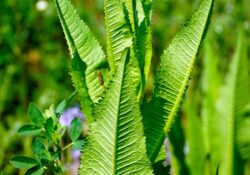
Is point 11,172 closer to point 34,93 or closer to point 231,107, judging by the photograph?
point 34,93

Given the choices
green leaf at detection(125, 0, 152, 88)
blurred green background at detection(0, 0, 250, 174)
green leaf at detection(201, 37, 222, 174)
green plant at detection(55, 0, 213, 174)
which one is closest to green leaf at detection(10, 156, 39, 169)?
green plant at detection(55, 0, 213, 174)

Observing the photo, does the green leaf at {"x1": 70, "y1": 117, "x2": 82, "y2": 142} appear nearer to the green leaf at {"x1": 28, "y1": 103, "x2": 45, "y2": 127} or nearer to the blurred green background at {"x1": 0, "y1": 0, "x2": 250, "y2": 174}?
the green leaf at {"x1": 28, "y1": 103, "x2": 45, "y2": 127}

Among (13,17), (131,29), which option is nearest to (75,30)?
(131,29)

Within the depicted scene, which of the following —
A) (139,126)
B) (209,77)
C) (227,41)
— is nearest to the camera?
(139,126)

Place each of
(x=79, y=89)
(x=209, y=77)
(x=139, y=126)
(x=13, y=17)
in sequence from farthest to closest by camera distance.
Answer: (x=13, y=17), (x=209, y=77), (x=79, y=89), (x=139, y=126)

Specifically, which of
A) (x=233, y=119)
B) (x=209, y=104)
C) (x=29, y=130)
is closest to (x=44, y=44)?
(x=209, y=104)

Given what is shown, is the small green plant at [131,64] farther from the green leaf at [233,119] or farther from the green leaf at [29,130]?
the green leaf at [233,119]
